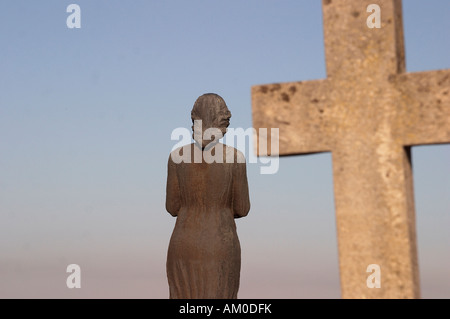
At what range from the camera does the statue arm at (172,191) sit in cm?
810

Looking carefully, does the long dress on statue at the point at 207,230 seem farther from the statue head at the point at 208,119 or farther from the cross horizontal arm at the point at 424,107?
the cross horizontal arm at the point at 424,107

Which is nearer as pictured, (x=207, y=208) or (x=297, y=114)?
(x=297, y=114)

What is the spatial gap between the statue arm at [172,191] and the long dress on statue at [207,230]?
0.08 meters

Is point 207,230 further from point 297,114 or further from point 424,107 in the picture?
point 424,107

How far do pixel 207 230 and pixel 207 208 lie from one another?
23 centimetres

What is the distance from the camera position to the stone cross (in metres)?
6.18

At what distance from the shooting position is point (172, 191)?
811 centimetres

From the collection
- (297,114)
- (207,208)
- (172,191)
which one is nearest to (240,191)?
(207,208)

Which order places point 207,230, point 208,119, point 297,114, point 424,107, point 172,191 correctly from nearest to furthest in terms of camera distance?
1. point 424,107
2. point 297,114
3. point 207,230
4. point 208,119
5. point 172,191

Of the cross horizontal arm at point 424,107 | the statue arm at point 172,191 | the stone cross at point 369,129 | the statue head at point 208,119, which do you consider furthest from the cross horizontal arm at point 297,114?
the statue arm at point 172,191

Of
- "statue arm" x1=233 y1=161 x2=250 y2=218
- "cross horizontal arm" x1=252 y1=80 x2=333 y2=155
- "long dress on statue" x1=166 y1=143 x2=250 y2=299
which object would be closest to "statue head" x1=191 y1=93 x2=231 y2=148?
"long dress on statue" x1=166 y1=143 x2=250 y2=299

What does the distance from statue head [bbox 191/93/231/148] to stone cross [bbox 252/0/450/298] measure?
4.98 feet

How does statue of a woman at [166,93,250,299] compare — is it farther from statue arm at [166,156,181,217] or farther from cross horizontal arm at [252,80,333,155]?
cross horizontal arm at [252,80,333,155]
